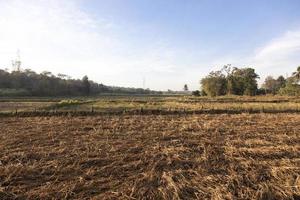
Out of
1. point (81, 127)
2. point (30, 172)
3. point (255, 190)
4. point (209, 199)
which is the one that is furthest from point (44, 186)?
point (81, 127)

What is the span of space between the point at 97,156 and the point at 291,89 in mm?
52272

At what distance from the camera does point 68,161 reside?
8438 millimetres

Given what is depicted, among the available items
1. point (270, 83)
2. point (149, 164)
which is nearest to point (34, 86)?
point (270, 83)

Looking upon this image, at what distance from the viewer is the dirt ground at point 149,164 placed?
246 inches

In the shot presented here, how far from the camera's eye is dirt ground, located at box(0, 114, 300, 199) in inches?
246

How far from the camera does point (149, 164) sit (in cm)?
827

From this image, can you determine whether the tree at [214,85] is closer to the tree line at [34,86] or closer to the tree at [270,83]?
the tree at [270,83]

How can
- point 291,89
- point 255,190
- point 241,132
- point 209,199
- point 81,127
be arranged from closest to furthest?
point 209,199 → point 255,190 → point 241,132 → point 81,127 → point 291,89

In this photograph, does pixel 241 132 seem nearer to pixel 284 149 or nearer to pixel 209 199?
pixel 284 149

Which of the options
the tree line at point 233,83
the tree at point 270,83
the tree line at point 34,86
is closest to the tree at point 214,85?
the tree line at point 233,83

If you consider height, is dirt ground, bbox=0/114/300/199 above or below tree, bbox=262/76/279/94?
below

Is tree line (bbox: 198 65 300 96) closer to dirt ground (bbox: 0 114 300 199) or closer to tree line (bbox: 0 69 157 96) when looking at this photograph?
tree line (bbox: 0 69 157 96)

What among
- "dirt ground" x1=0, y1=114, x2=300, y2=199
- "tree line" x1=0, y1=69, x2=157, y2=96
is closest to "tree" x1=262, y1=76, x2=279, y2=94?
"tree line" x1=0, y1=69, x2=157, y2=96

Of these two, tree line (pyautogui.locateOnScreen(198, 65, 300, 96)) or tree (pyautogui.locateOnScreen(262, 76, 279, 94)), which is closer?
tree line (pyautogui.locateOnScreen(198, 65, 300, 96))
